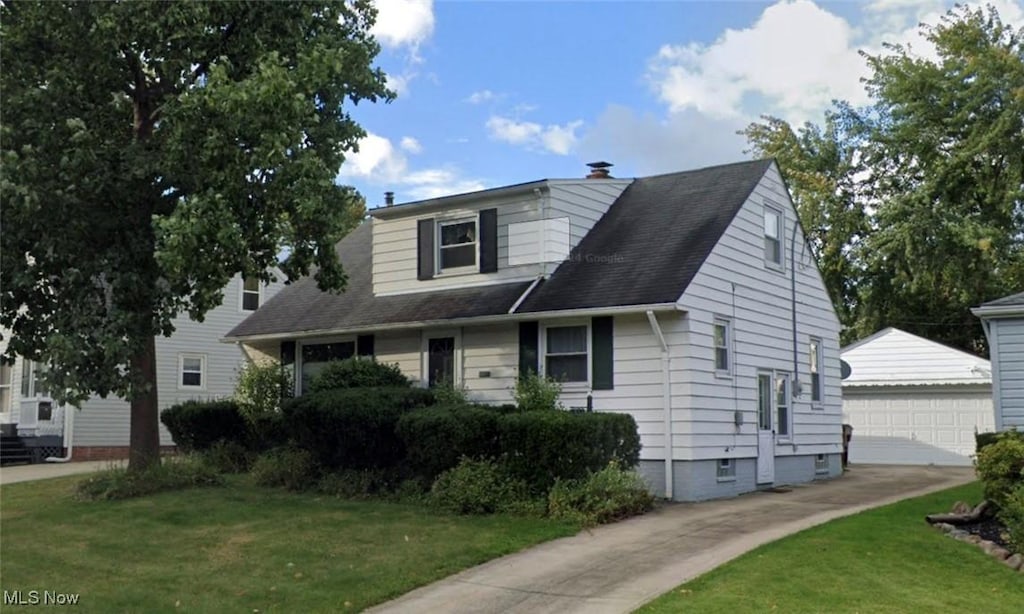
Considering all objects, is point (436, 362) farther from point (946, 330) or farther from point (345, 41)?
point (946, 330)

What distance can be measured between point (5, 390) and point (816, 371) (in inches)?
901

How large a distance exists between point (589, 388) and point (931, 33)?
24.8 metres

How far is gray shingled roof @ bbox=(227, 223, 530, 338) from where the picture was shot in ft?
60.7

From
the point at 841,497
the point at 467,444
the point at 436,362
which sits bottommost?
the point at 841,497

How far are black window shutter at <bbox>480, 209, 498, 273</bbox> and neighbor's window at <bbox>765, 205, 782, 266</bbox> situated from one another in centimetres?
544

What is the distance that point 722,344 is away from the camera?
17.5 m

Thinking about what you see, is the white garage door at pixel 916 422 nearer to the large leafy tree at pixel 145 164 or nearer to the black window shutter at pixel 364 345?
the black window shutter at pixel 364 345

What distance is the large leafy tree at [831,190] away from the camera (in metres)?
35.2

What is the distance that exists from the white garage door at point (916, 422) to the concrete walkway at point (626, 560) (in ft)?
36.2

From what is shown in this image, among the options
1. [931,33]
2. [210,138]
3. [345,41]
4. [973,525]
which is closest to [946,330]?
[931,33]

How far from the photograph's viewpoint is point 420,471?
15.6m

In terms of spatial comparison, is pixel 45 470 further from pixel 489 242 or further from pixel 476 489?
pixel 476 489

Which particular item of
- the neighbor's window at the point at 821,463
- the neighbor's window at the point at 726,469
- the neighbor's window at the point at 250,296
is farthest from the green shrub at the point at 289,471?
the neighbor's window at the point at 250,296

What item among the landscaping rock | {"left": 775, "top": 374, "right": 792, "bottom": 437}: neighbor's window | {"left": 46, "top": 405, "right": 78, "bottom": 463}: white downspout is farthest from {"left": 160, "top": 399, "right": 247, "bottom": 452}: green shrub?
the landscaping rock
